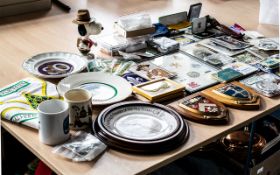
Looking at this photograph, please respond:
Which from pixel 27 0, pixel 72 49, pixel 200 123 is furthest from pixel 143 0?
pixel 200 123

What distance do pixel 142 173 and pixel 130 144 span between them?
0.09 meters

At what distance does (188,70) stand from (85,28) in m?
0.37

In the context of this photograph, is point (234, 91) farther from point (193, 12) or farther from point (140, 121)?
point (193, 12)

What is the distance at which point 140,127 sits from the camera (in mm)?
1262

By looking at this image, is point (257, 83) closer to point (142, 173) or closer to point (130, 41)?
point (130, 41)

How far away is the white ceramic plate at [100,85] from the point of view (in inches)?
54.3

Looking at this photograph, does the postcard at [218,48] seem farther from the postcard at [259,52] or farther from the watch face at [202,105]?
the watch face at [202,105]

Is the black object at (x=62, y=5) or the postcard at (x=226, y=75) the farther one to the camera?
the black object at (x=62, y=5)

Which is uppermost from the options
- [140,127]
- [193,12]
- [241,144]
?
[193,12]

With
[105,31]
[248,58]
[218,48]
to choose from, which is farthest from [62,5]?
[248,58]

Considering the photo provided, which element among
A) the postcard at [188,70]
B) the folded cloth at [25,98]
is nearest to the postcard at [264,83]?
the postcard at [188,70]

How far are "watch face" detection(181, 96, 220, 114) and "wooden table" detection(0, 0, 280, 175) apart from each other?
5cm

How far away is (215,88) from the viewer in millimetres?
1474

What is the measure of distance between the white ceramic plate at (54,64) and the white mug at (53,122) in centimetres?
29
